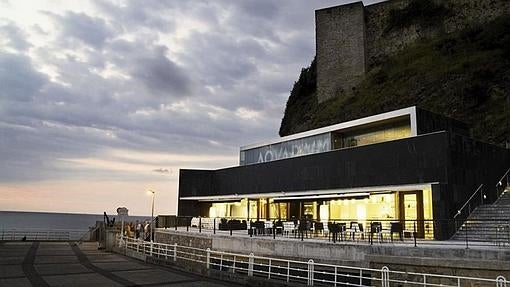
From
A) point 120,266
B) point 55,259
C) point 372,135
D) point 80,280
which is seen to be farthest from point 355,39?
point 80,280

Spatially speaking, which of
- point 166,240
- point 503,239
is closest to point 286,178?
point 166,240

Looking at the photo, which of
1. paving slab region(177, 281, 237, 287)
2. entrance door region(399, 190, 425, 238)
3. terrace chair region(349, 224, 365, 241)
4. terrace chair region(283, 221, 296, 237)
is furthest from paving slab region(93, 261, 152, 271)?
entrance door region(399, 190, 425, 238)

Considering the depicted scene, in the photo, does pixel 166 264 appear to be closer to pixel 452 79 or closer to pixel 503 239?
pixel 503 239

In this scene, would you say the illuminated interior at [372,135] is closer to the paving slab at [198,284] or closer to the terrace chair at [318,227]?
the terrace chair at [318,227]

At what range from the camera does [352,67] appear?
5588 cm

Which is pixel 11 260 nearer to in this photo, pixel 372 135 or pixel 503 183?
pixel 372 135

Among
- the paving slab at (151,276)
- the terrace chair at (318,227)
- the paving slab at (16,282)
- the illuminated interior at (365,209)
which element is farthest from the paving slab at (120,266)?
the illuminated interior at (365,209)

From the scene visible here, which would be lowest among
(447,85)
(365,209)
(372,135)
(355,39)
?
(365,209)

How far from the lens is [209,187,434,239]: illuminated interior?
20.4 meters

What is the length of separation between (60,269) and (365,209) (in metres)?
14.9

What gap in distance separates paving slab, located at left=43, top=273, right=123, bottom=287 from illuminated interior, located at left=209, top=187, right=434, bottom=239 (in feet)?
33.4

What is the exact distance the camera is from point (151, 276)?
577 inches

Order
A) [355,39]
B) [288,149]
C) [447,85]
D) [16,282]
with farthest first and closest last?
1. [355,39]
2. [447,85]
3. [288,149]
4. [16,282]

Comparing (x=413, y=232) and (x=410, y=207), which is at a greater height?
(x=410, y=207)
